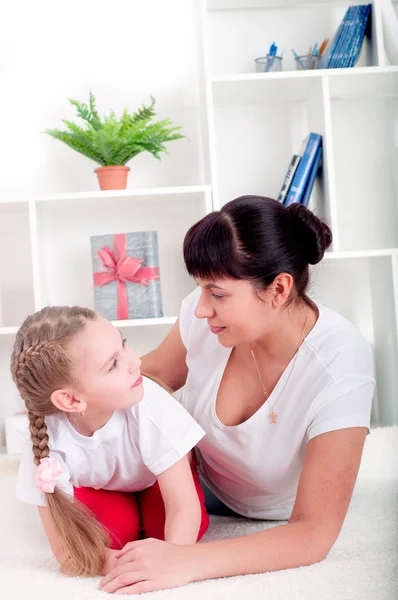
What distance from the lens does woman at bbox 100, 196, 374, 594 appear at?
1.05 metres

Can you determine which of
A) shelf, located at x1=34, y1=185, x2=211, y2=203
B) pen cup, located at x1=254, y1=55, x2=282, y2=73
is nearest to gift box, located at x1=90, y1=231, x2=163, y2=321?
shelf, located at x1=34, y1=185, x2=211, y2=203

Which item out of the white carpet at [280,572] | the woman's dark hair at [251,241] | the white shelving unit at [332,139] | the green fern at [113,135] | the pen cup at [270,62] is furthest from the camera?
the white shelving unit at [332,139]

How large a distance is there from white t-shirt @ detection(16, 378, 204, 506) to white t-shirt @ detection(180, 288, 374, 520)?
98 mm

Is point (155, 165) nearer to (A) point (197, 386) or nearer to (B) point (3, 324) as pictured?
(B) point (3, 324)

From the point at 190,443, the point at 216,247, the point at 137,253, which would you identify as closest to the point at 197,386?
the point at 190,443

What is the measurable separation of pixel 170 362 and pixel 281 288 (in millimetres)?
395

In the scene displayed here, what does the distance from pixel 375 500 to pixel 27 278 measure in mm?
1402

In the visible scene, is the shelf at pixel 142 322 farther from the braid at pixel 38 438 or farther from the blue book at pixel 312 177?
the braid at pixel 38 438

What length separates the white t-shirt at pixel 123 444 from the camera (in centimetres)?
123

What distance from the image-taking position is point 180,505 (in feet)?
3.89

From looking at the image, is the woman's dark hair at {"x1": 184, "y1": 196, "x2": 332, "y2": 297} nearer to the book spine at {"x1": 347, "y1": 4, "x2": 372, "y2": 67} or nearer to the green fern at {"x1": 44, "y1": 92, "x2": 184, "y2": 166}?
the green fern at {"x1": 44, "y1": 92, "x2": 184, "y2": 166}

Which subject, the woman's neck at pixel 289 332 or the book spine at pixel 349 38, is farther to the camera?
the book spine at pixel 349 38

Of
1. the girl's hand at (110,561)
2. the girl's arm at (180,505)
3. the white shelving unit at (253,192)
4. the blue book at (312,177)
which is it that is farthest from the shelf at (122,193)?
the girl's hand at (110,561)

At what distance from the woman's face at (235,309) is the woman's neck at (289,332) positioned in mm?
31
